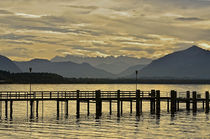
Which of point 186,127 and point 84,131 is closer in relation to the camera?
point 84,131

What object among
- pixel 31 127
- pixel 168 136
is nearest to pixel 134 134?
pixel 168 136

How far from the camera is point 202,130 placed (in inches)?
2156

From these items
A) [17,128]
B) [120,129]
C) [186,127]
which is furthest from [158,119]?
[17,128]

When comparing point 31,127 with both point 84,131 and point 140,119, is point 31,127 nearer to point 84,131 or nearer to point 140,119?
point 84,131

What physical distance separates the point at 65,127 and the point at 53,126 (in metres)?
2.28

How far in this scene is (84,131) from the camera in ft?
172

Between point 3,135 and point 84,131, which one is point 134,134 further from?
point 3,135

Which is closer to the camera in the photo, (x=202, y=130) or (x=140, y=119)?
(x=202, y=130)

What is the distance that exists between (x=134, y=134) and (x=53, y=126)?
12494mm

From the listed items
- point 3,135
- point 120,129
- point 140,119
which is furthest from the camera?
point 140,119

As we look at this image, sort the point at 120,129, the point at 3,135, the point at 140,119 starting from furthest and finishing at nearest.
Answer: the point at 140,119 < the point at 120,129 < the point at 3,135

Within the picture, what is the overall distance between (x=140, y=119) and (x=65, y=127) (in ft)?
50.6

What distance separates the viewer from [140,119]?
67062 mm

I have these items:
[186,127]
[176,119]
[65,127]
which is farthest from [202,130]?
[65,127]
